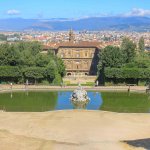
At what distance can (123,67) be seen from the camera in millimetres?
80188

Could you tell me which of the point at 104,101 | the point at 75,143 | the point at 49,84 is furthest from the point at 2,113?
the point at 49,84

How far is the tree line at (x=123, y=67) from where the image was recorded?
3049 inches

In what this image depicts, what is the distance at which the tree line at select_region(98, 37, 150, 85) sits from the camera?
254ft

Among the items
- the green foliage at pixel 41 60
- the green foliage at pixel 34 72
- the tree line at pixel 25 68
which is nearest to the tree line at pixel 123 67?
the tree line at pixel 25 68

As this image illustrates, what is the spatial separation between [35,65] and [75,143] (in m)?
49.2

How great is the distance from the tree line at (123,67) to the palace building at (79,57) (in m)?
29.3

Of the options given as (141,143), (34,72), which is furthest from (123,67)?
(141,143)

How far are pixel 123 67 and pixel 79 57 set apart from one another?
36266 millimetres

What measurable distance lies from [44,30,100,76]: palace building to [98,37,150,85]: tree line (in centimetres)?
2929

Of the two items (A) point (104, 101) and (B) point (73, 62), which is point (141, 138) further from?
(B) point (73, 62)

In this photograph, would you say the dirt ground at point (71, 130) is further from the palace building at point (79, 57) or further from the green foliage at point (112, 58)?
the palace building at point (79, 57)

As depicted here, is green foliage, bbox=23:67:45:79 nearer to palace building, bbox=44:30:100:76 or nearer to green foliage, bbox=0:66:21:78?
green foliage, bbox=0:66:21:78

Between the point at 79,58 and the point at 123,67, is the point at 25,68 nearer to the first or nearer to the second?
the point at 123,67

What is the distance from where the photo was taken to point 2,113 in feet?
148
